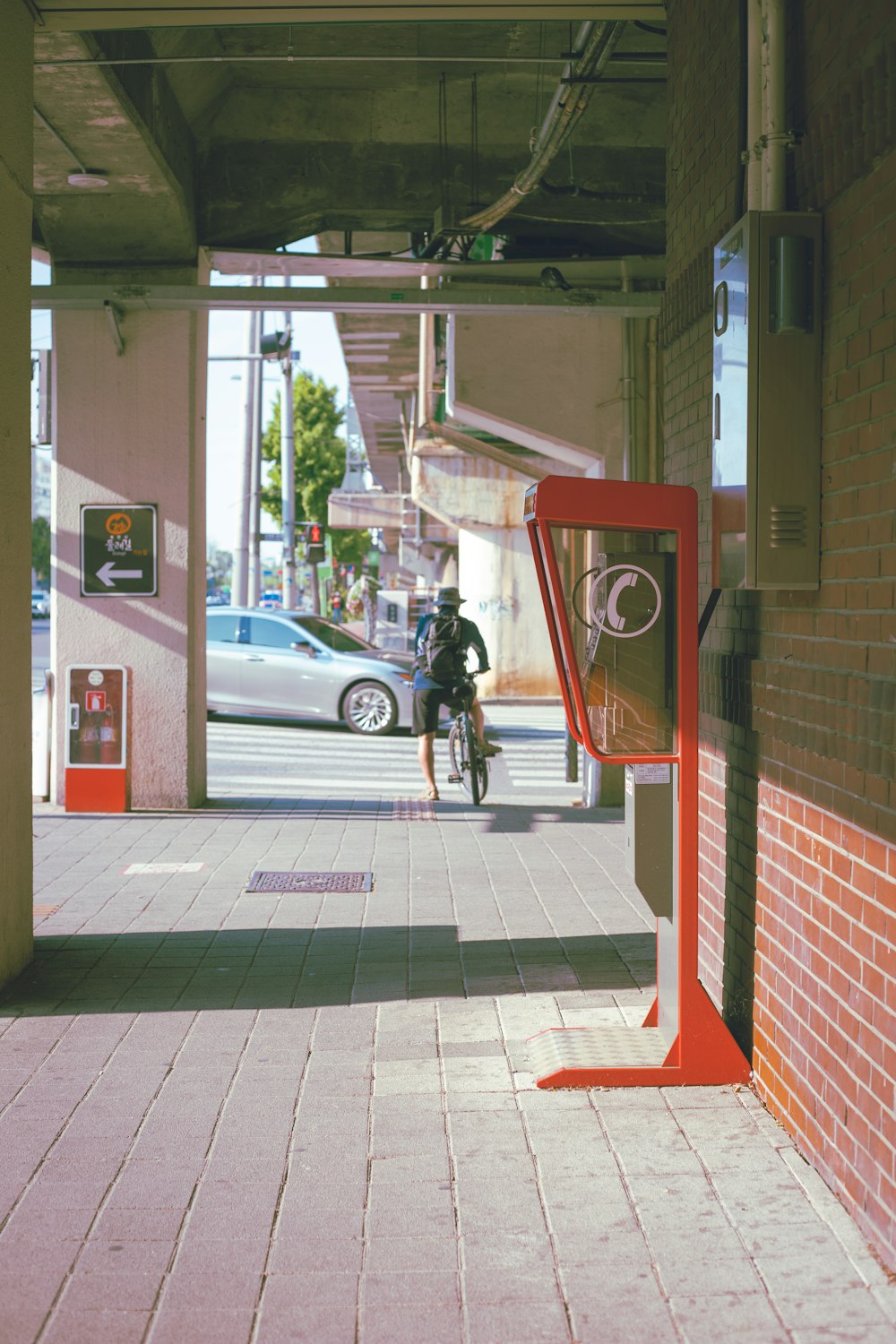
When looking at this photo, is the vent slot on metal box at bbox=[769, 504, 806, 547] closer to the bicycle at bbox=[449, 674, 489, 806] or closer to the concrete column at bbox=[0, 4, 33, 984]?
the concrete column at bbox=[0, 4, 33, 984]

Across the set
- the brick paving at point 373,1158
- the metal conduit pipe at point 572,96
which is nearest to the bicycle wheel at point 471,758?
the brick paving at point 373,1158

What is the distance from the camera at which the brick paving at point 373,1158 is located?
3.10 metres

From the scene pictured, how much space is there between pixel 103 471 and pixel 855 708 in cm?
855

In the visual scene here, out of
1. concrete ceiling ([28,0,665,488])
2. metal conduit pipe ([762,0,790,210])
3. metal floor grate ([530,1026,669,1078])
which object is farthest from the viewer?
concrete ceiling ([28,0,665,488])

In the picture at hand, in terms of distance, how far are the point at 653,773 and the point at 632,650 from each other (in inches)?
19.4

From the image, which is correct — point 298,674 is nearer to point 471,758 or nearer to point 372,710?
point 372,710

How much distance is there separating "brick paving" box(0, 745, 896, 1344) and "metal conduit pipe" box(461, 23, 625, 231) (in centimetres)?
450

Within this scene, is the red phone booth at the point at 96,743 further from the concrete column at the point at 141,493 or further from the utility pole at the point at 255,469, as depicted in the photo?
the utility pole at the point at 255,469

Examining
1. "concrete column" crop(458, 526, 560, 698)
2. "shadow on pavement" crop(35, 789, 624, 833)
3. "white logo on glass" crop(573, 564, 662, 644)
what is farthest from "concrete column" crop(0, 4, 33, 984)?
"concrete column" crop(458, 526, 560, 698)

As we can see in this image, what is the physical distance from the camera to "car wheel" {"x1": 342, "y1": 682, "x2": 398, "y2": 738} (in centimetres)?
1761

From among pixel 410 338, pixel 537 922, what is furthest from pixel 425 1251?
pixel 410 338

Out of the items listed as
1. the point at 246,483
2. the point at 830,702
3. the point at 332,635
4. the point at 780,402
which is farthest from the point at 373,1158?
the point at 246,483

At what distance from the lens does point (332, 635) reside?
18.7m

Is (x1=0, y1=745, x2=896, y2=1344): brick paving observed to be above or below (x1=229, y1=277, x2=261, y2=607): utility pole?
below
